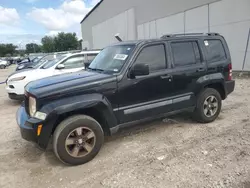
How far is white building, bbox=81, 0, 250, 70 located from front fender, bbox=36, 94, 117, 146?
414 inches

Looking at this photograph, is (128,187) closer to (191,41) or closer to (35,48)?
(191,41)

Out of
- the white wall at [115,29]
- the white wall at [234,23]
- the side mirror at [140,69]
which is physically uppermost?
the white wall at [115,29]

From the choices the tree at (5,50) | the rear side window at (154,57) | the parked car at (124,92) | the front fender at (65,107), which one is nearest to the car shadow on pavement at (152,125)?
the parked car at (124,92)

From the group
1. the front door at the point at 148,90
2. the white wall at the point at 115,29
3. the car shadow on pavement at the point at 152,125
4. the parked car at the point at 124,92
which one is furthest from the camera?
the white wall at the point at 115,29

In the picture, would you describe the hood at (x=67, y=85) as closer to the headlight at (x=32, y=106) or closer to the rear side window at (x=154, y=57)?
the headlight at (x=32, y=106)

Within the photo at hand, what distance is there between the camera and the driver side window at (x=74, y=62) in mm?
8352

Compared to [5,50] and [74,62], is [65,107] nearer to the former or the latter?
[74,62]

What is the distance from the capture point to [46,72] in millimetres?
7984

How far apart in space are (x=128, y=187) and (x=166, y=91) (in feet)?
6.64

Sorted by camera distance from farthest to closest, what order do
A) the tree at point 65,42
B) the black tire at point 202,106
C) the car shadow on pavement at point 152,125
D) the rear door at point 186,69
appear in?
the tree at point 65,42 < the black tire at point 202,106 < the car shadow on pavement at point 152,125 < the rear door at point 186,69

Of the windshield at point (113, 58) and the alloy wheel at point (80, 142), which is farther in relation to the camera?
the windshield at point (113, 58)

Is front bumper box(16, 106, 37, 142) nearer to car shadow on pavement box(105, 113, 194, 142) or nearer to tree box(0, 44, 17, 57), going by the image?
car shadow on pavement box(105, 113, 194, 142)

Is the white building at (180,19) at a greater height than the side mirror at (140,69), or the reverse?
the white building at (180,19)

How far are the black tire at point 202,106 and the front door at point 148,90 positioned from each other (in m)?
0.83
